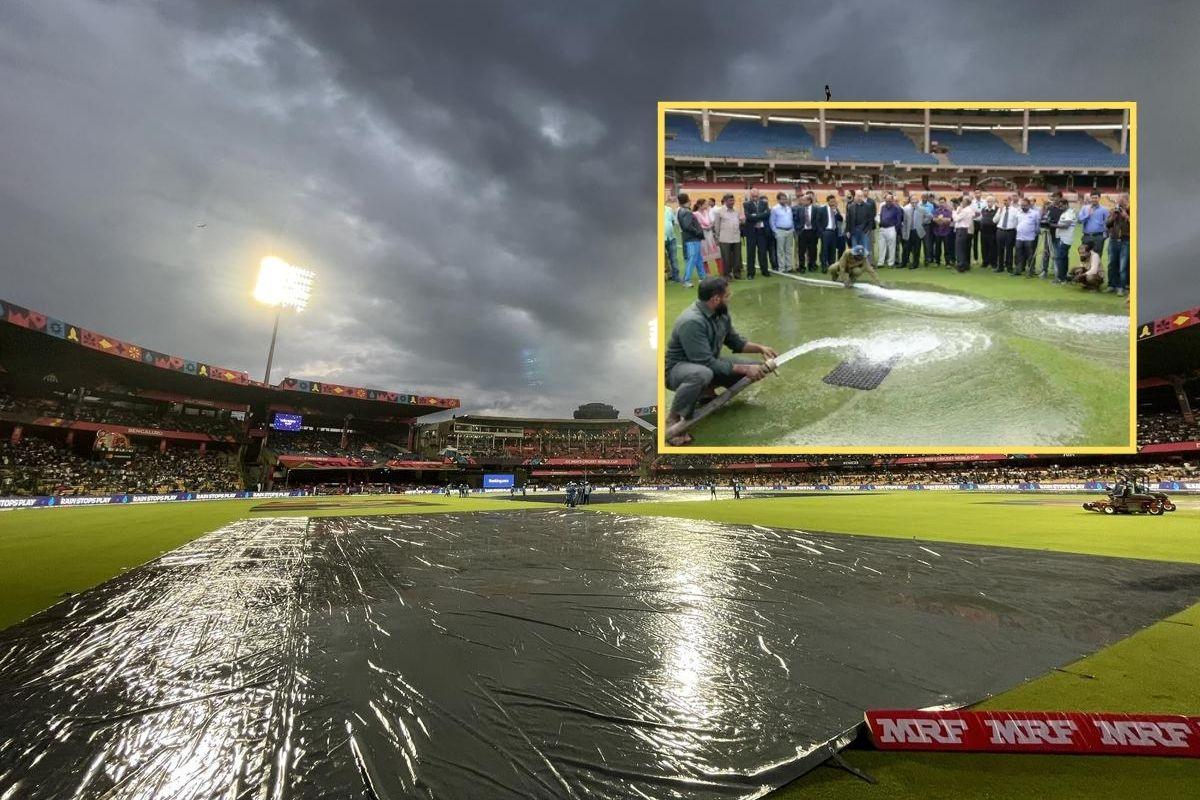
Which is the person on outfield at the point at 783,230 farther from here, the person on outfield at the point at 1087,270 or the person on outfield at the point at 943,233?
the person on outfield at the point at 1087,270

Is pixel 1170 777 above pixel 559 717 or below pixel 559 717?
above

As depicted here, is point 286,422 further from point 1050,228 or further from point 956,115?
point 1050,228

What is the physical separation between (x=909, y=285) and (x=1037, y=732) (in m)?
15.1

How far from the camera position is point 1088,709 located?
3.41 m

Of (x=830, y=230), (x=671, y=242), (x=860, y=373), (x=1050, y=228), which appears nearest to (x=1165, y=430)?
(x=1050, y=228)

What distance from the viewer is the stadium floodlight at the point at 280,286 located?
148ft

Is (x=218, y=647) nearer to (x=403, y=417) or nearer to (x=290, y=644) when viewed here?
(x=290, y=644)

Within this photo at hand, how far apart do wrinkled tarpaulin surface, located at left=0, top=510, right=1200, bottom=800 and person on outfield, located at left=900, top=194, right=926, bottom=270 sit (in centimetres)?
985

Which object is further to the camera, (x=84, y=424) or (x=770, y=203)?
(x=84, y=424)

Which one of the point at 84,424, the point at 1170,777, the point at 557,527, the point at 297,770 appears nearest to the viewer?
the point at 1170,777

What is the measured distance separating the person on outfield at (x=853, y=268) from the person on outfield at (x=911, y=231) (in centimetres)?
106

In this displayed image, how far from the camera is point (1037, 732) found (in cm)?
294

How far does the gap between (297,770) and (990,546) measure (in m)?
12.5

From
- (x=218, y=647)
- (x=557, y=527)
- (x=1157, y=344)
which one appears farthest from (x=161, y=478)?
(x=1157, y=344)
